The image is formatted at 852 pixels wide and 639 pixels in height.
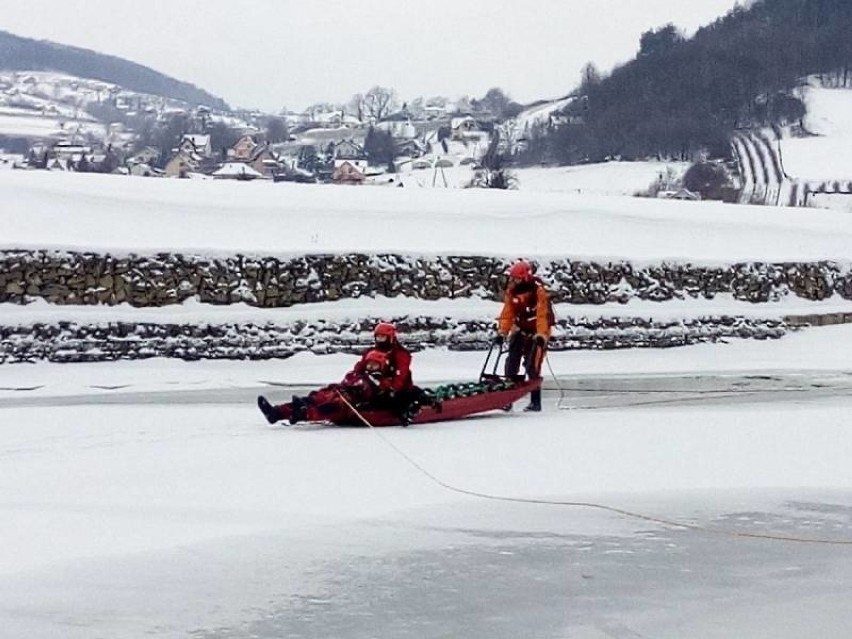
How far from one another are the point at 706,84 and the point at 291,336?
86437 millimetres

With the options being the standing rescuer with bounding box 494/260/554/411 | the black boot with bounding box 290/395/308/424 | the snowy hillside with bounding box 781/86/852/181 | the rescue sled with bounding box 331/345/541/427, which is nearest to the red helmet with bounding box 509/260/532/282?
the standing rescuer with bounding box 494/260/554/411

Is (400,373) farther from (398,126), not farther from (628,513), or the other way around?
(398,126)

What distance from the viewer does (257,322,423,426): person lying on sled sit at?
502 inches

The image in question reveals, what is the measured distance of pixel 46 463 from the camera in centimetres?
1059

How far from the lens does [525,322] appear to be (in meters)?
15.1

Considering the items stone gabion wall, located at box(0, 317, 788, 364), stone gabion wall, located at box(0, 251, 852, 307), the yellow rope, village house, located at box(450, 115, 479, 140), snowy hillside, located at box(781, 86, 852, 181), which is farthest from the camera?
village house, located at box(450, 115, 479, 140)

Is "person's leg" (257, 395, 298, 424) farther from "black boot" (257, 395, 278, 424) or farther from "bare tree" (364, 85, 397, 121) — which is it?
"bare tree" (364, 85, 397, 121)

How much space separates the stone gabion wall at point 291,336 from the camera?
18.3m

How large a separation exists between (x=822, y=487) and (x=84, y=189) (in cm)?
1537

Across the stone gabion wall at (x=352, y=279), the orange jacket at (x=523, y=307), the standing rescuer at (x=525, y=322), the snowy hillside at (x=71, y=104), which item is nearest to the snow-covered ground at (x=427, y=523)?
the standing rescuer at (x=525, y=322)

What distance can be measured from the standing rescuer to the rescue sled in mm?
273

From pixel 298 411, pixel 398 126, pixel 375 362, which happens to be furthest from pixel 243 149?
pixel 298 411

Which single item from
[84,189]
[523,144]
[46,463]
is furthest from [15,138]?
[46,463]

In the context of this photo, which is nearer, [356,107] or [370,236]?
[370,236]
